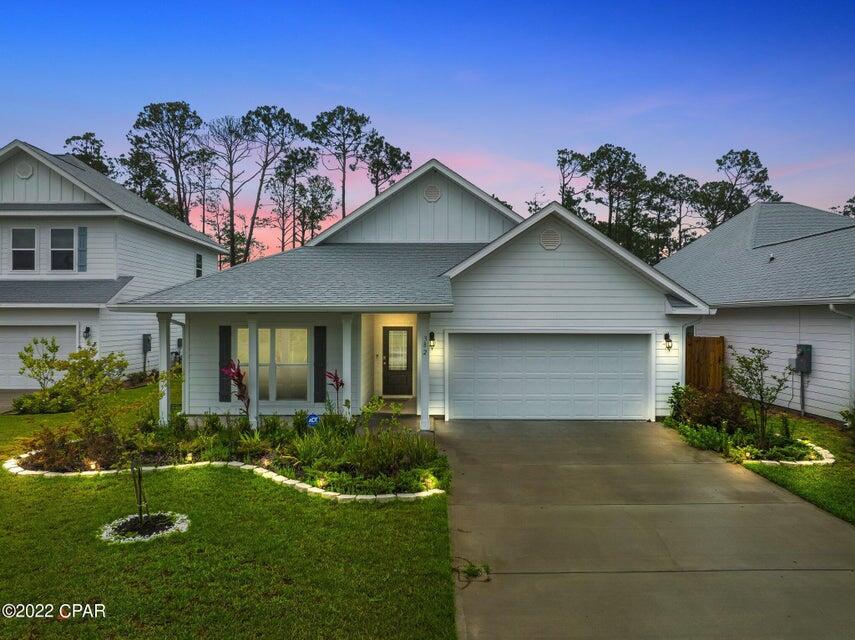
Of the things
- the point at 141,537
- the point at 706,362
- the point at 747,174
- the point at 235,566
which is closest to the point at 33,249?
the point at 141,537

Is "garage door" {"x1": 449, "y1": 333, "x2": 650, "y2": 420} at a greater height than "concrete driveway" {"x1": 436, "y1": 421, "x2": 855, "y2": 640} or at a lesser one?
greater

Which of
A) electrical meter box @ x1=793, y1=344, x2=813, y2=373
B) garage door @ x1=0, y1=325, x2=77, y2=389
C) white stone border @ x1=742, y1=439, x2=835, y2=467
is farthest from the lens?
garage door @ x1=0, y1=325, x2=77, y2=389

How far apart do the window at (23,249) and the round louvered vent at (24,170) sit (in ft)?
5.74

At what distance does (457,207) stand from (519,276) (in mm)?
3584

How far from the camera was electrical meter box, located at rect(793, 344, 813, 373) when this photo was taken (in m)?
10.6

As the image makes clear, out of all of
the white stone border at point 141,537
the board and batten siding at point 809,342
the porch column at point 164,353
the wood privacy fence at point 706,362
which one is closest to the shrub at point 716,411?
the board and batten siding at point 809,342

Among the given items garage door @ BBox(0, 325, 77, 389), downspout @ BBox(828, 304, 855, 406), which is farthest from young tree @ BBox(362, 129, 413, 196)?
downspout @ BBox(828, 304, 855, 406)

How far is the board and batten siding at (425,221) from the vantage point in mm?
12820

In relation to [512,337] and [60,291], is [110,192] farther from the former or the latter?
[512,337]

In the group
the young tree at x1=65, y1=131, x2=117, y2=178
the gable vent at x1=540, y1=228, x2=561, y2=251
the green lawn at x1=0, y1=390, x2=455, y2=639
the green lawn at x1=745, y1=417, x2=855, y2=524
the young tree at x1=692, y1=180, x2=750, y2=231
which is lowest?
the green lawn at x1=745, y1=417, x2=855, y2=524

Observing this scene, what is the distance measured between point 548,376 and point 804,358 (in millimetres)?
5927

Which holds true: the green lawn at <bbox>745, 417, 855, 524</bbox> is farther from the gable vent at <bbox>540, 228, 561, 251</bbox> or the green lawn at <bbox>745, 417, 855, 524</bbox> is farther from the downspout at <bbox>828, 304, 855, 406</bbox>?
the gable vent at <bbox>540, 228, 561, 251</bbox>

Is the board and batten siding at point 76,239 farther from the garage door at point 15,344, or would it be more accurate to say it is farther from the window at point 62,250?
the garage door at point 15,344

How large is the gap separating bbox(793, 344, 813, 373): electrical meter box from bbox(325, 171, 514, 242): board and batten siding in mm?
7639
